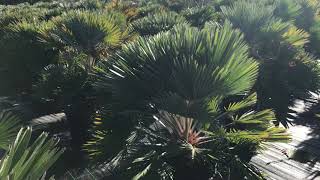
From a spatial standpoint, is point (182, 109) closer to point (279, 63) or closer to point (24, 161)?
point (24, 161)

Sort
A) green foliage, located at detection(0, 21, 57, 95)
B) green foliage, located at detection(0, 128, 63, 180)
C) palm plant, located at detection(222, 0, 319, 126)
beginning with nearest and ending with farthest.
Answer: green foliage, located at detection(0, 128, 63, 180)
palm plant, located at detection(222, 0, 319, 126)
green foliage, located at detection(0, 21, 57, 95)

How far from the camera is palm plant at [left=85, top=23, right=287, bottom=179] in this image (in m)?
3.47

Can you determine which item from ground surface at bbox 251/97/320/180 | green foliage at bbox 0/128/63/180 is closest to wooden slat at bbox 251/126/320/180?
ground surface at bbox 251/97/320/180

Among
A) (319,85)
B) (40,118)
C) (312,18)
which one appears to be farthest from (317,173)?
(312,18)

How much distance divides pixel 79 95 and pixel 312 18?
21.5 ft

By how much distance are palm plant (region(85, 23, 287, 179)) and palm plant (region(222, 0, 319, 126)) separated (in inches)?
72.9

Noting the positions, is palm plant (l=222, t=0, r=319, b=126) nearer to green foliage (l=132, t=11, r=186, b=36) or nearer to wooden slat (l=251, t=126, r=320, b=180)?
wooden slat (l=251, t=126, r=320, b=180)

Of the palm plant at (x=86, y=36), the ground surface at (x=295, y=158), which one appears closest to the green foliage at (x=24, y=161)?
the ground surface at (x=295, y=158)

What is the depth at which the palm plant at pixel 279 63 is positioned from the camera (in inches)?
229

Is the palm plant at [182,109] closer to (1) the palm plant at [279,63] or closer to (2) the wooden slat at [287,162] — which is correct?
(2) the wooden slat at [287,162]

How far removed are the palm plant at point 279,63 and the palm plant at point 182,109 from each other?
72.9 inches

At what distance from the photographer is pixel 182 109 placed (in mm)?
3512

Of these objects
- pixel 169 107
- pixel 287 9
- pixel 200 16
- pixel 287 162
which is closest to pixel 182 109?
pixel 169 107

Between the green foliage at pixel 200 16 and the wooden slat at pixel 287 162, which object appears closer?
the wooden slat at pixel 287 162
